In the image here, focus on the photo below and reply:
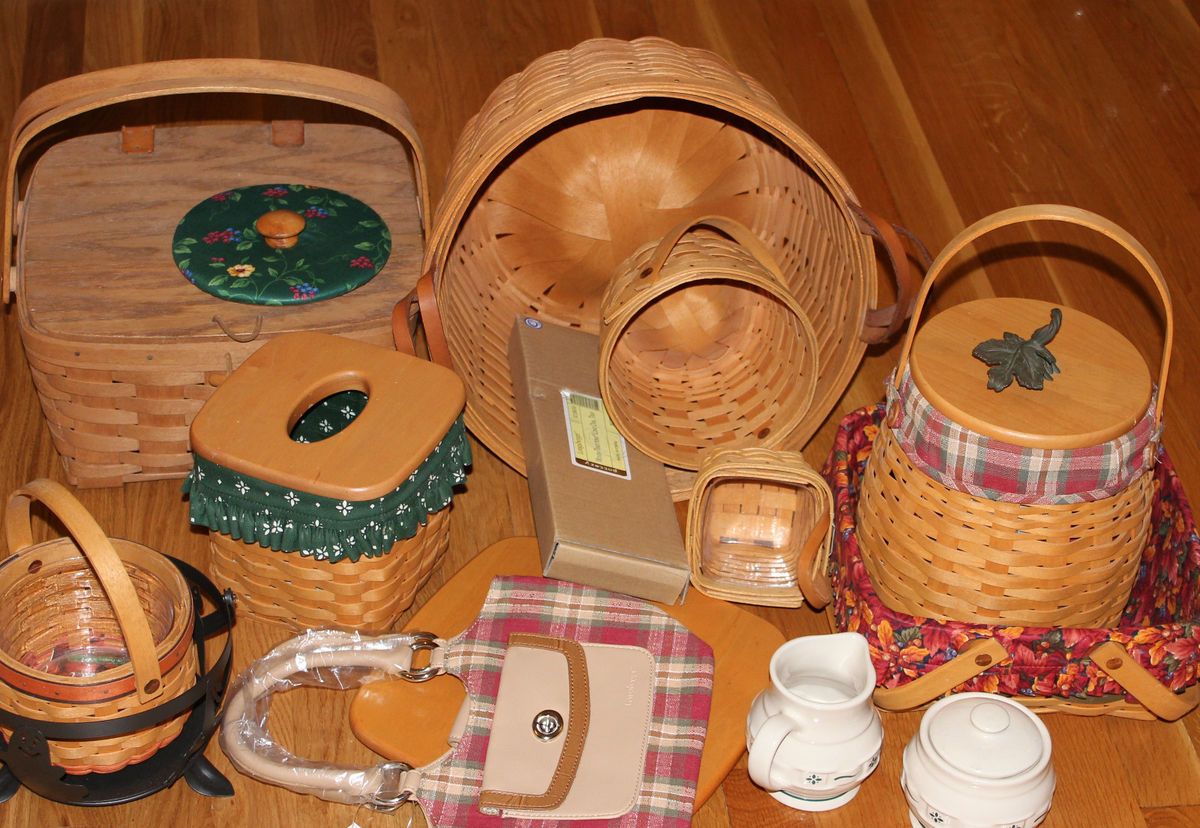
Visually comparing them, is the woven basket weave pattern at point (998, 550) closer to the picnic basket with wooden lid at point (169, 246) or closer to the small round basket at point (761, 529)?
the small round basket at point (761, 529)

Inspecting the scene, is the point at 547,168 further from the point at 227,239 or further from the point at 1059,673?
the point at 1059,673

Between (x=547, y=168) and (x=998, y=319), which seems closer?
(x=998, y=319)

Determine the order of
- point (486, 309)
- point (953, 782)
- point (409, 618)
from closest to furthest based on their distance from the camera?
point (953, 782) < point (409, 618) < point (486, 309)

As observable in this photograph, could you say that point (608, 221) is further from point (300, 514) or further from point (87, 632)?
point (87, 632)

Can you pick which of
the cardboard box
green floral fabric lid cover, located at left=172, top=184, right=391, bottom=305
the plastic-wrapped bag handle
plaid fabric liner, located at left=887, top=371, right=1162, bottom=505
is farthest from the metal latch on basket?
plaid fabric liner, located at left=887, top=371, right=1162, bottom=505

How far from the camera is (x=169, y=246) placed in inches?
57.6

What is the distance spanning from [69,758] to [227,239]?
529 millimetres

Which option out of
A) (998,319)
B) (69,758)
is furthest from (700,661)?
(69,758)

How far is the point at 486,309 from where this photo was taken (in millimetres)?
1586

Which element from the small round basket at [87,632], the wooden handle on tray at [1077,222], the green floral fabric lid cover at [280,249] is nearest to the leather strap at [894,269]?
the wooden handle on tray at [1077,222]

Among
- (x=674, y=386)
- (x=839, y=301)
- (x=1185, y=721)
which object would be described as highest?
(x=839, y=301)

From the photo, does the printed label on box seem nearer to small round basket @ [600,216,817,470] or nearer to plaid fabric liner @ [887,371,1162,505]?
small round basket @ [600,216,817,470]

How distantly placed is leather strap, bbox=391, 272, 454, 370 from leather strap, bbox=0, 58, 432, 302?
157mm

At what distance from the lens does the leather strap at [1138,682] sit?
121 cm
